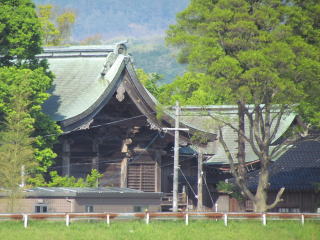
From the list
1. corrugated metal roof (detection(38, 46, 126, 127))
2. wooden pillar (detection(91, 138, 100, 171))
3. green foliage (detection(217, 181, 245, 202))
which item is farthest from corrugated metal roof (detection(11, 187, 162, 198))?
green foliage (detection(217, 181, 245, 202))


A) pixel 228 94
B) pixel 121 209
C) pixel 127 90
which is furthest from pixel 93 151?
pixel 228 94

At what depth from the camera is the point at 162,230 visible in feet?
143

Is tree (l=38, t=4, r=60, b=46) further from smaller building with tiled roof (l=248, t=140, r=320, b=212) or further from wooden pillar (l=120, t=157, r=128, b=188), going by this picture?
smaller building with tiled roof (l=248, t=140, r=320, b=212)

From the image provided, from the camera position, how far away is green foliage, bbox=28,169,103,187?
52469mm

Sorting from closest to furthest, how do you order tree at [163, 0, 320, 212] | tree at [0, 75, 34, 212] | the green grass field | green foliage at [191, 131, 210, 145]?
the green grass field, tree at [0, 75, 34, 212], tree at [163, 0, 320, 212], green foliage at [191, 131, 210, 145]

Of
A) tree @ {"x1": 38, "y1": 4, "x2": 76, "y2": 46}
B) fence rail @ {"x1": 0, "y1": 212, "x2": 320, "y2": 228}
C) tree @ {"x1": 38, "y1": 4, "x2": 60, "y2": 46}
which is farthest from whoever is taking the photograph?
tree @ {"x1": 38, "y1": 4, "x2": 76, "y2": 46}

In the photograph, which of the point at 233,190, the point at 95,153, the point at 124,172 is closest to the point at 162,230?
the point at 233,190

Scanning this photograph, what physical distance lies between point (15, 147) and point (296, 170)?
69.4 feet

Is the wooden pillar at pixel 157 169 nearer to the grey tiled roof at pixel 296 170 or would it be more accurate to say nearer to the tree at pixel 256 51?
the grey tiled roof at pixel 296 170

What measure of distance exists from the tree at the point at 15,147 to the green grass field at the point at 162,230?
4354mm

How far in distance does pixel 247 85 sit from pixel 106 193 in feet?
28.5

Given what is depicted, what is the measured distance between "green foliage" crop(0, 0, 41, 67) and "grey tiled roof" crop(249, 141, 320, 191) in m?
16.2

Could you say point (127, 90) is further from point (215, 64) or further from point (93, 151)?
point (215, 64)

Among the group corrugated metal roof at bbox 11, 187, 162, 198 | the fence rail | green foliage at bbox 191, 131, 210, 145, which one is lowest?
the fence rail
